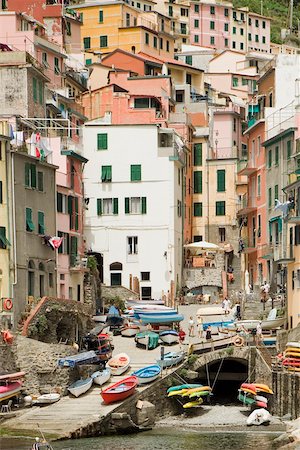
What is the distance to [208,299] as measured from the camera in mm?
101750

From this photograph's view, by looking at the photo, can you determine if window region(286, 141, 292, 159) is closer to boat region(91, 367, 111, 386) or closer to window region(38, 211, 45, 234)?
window region(38, 211, 45, 234)

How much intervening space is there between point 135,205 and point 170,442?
42.6m

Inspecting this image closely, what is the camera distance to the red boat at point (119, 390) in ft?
218

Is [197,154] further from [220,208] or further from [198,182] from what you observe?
[220,208]

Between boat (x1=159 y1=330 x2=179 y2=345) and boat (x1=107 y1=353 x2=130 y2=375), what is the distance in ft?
20.7

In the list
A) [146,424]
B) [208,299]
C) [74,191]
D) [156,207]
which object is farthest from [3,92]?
[146,424]

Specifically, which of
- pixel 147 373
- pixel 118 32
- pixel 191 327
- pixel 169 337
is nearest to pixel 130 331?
pixel 191 327

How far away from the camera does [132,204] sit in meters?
102

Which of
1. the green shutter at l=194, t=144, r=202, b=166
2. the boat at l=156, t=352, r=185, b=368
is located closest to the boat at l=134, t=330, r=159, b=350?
the boat at l=156, t=352, r=185, b=368

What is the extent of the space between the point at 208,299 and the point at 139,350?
79.3 ft

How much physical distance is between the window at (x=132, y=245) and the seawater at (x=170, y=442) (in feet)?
123

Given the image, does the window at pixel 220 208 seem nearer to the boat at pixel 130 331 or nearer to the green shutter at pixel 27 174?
the boat at pixel 130 331

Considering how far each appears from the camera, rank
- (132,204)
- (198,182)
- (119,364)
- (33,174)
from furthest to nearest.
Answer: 1. (198,182)
2. (132,204)
3. (33,174)
4. (119,364)

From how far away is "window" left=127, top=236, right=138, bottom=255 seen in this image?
10225 centimetres
